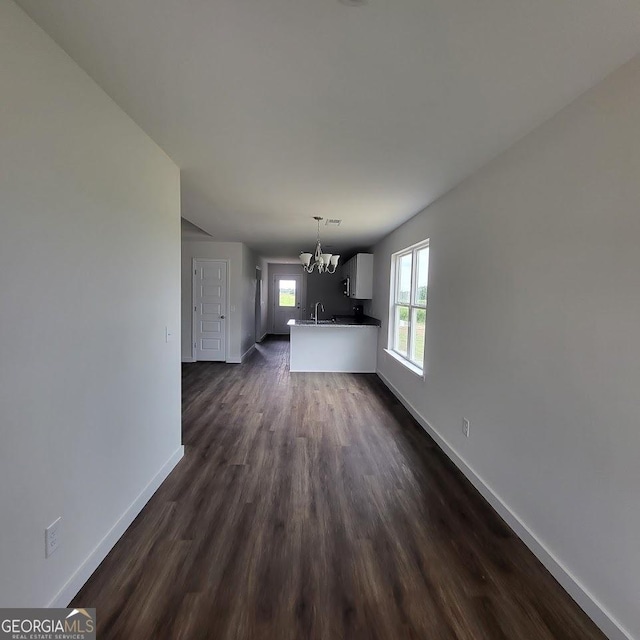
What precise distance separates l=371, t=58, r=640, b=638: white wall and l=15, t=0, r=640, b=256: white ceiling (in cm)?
24

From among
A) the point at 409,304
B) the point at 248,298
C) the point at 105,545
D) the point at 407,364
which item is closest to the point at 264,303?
the point at 248,298

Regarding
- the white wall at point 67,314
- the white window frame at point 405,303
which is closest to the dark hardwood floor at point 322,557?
the white wall at point 67,314

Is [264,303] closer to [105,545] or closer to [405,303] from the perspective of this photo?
[405,303]

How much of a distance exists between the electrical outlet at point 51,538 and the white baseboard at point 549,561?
2304 millimetres

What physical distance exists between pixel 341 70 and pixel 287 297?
9.61 m

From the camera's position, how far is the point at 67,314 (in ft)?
4.81

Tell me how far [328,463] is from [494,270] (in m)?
1.97

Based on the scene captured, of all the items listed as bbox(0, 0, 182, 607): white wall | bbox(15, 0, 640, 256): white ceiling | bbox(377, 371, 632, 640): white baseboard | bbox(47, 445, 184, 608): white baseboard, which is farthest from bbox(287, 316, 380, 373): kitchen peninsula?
bbox(0, 0, 182, 607): white wall

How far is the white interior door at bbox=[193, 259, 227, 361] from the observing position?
21.8ft

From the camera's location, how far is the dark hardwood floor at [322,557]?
1.46 m

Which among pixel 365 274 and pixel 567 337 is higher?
pixel 365 274

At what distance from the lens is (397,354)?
16.7ft
